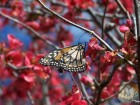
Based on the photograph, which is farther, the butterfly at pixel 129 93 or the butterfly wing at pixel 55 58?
the butterfly at pixel 129 93

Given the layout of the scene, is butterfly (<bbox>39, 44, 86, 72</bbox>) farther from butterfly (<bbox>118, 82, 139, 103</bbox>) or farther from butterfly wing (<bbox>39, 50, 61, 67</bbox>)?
butterfly (<bbox>118, 82, 139, 103</bbox>)

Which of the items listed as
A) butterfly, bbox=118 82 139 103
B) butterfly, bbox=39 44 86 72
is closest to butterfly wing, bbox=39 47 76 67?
butterfly, bbox=39 44 86 72

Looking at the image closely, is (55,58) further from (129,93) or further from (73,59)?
(129,93)

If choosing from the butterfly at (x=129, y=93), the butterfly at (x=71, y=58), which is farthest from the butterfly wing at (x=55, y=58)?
the butterfly at (x=129, y=93)

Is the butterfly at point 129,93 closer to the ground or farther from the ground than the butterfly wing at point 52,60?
closer to the ground

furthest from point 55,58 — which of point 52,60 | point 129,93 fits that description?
point 129,93

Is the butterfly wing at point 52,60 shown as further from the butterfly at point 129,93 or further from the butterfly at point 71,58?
the butterfly at point 129,93
